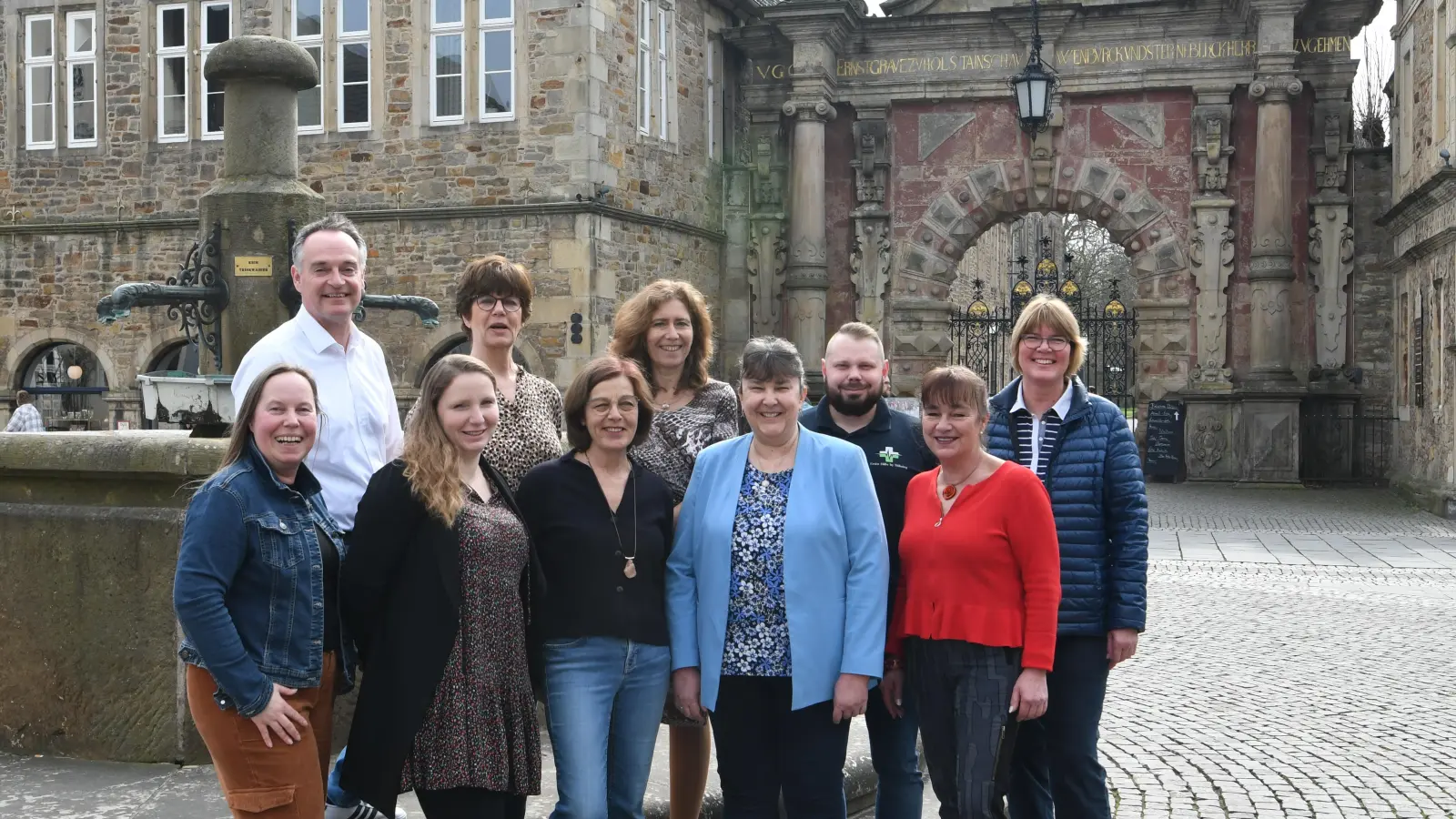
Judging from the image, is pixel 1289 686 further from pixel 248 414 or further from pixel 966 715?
pixel 248 414

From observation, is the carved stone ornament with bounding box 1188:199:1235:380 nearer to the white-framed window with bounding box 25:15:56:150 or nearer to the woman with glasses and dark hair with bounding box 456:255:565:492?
the white-framed window with bounding box 25:15:56:150

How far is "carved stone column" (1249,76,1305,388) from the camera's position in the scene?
20.7 m

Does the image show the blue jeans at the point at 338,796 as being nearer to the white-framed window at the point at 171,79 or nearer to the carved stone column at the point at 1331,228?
the white-framed window at the point at 171,79

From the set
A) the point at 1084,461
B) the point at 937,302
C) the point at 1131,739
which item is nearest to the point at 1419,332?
the point at 937,302

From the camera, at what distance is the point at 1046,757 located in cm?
458

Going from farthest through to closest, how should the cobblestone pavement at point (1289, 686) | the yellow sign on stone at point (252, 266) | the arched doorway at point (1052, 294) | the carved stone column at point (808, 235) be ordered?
the carved stone column at point (808, 235) → the arched doorway at point (1052, 294) → the yellow sign on stone at point (252, 266) → the cobblestone pavement at point (1289, 686)

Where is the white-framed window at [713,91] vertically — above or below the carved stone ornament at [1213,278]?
above

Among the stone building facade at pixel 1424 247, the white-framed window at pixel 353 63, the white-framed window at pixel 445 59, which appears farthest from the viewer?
the white-framed window at pixel 353 63

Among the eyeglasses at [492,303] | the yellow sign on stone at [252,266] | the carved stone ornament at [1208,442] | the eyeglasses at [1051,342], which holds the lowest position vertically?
the carved stone ornament at [1208,442]

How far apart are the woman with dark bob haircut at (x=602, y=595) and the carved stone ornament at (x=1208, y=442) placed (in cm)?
1825

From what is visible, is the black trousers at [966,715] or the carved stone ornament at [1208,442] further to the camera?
the carved stone ornament at [1208,442]

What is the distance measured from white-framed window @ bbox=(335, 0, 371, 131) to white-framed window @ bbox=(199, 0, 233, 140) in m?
1.83

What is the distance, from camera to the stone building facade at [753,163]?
62.5 feet

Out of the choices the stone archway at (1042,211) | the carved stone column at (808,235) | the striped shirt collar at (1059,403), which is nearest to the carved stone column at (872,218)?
the stone archway at (1042,211)
